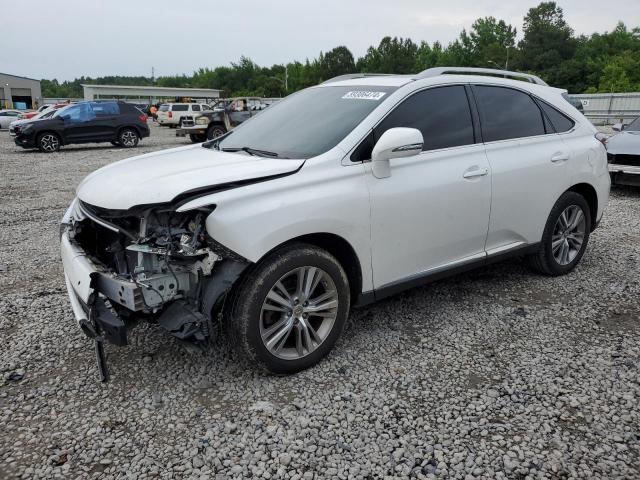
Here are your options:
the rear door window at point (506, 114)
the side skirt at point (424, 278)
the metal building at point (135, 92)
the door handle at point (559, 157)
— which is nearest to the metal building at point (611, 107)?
the door handle at point (559, 157)

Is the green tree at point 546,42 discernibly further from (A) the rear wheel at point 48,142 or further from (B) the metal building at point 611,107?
(A) the rear wheel at point 48,142

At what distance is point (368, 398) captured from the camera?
9.95 ft

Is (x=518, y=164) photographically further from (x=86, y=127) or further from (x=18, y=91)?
(x=18, y=91)

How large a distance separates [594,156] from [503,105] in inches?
48.6

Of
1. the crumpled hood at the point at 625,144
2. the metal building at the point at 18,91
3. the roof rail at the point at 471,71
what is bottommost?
the crumpled hood at the point at 625,144

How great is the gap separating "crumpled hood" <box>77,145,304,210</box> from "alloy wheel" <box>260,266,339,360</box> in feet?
2.19

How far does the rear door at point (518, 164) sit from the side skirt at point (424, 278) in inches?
2.3

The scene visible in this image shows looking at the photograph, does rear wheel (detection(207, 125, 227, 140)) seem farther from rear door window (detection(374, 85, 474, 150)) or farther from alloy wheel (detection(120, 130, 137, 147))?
rear door window (detection(374, 85, 474, 150))

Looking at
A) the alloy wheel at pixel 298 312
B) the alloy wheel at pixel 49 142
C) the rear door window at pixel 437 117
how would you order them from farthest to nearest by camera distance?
1. the alloy wheel at pixel 49 142
2. the rear door window at pixel 437 117
3. the alloy wheel at pixel 298 312

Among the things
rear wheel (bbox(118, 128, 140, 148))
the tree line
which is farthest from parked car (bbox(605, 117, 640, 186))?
the tree line

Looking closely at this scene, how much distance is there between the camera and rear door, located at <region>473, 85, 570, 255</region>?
412 centimetres

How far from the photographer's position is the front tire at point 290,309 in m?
2.95

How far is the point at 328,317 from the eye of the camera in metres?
3.34

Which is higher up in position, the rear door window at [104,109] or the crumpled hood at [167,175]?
the rear door window at [104,109]
